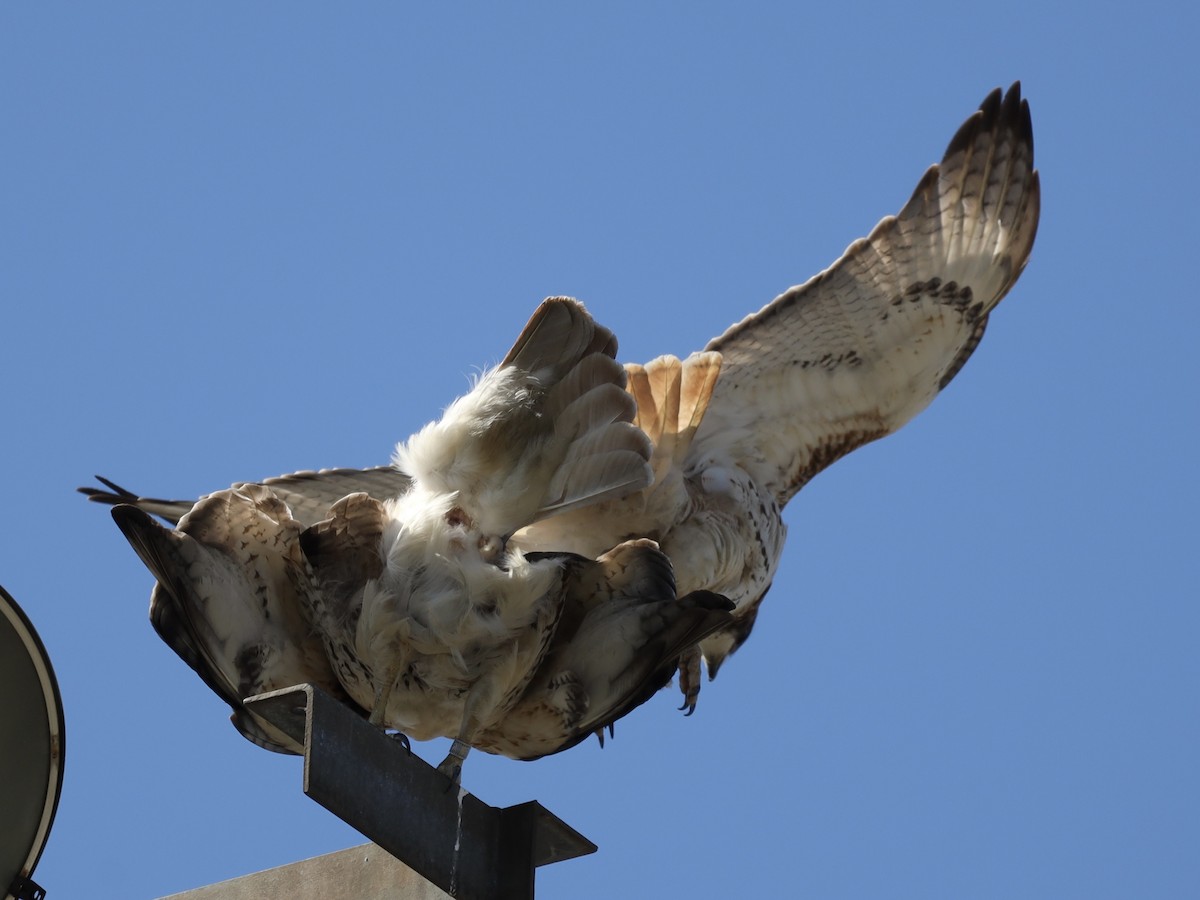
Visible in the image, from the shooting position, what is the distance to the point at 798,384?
770 cm

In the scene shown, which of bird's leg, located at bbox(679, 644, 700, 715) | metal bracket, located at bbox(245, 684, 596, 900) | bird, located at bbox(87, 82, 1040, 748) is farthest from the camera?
bird's leg, located at bbox(679, 644, 700, 715)

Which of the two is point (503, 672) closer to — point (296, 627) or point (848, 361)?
point (296, 627)

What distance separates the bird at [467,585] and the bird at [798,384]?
25.9 inches

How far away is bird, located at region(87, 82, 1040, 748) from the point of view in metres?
6.79

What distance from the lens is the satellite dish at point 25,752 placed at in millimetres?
4887

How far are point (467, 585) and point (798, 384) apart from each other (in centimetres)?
245

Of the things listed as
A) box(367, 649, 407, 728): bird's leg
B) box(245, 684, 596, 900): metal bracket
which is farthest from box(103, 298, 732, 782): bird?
box(245, 684, 596, 900): metal bracket

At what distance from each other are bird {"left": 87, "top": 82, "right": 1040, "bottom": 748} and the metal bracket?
1303 millimetres

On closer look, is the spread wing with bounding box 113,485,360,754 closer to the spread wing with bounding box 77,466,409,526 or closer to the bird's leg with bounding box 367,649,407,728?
the bird's leg with bounding box 367,649,407,728

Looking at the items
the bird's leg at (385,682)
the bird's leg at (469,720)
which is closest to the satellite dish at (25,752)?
the bird's leg at (385,682)

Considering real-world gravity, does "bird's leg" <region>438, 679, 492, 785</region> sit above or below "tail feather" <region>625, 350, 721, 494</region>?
below

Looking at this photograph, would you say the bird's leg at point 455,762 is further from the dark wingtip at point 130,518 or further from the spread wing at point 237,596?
the dark wingtip at point 130,518

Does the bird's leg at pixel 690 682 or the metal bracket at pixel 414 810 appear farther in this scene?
the bird's leg at pixel 690 682

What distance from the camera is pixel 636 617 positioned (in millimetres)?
5773
